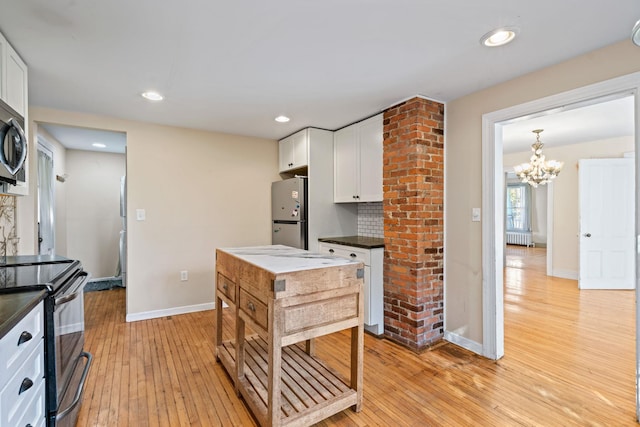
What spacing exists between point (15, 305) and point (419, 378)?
231cm

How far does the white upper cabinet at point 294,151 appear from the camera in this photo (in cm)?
372

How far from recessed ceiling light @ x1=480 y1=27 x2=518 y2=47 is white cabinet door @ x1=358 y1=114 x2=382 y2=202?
1.34 m

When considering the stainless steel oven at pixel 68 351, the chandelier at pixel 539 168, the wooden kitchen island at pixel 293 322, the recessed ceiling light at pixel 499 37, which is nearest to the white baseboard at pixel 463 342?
the wooden kitchen island at pixel 293 322

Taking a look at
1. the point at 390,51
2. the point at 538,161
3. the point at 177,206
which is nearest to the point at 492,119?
the point at 390,51

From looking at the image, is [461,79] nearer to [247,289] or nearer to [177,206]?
[247,289]

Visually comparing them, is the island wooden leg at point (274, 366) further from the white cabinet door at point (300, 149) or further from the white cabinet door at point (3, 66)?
the white cabinet door at point (300, 149)

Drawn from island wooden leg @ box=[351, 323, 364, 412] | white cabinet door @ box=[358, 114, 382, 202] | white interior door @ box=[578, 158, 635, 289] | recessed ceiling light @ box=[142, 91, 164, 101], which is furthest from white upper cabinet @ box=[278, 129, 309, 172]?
white interior door @ box=[578, 158, 635, 289]

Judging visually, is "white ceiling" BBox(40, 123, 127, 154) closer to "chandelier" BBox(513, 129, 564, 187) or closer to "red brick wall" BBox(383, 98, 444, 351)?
"red brick wall" BBox(383, 98, 444, 351)

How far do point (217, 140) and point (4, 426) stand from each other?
336 cm

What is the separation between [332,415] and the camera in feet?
5.88

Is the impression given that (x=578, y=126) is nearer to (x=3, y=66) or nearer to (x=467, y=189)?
(x=467, y=189)

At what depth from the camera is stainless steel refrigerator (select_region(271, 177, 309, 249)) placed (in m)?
3.65

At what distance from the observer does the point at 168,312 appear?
3570 mm

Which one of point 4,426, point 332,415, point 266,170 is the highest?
point 266,170
